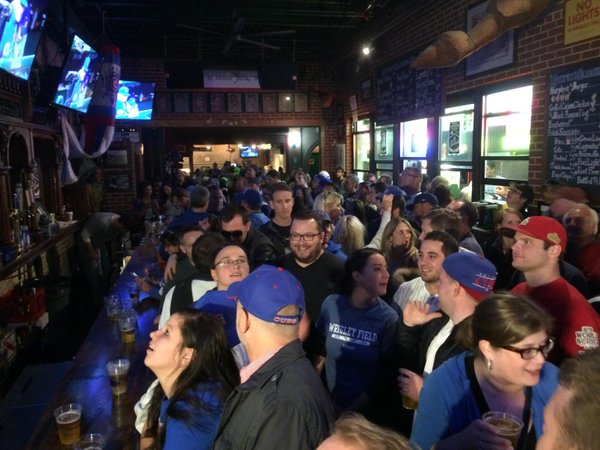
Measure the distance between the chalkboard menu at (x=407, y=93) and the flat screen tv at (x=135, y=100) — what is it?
5.51 metres

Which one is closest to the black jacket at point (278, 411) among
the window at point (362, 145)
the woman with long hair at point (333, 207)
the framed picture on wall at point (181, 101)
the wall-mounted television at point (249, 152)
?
the woman with long hair at point (333, 207)

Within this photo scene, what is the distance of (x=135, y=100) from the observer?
11.7 metres

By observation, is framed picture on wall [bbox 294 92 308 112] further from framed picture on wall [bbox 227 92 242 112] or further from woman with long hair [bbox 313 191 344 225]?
woman with long hair [bbox 313 191 344 225]

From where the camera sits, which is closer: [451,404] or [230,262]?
[451,404]

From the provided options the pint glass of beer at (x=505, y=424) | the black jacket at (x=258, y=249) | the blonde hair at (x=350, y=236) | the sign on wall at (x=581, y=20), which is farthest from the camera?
the sign on wall at (x=581, y=20)

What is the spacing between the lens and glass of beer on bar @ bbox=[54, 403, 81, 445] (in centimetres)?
211

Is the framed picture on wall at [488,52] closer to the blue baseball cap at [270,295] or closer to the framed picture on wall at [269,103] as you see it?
the blue baseball cap at [270,295]

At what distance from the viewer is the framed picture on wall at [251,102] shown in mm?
13195

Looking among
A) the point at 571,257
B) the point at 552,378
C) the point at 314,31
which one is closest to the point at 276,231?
the point at 571,257

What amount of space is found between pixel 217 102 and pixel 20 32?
27.4ft

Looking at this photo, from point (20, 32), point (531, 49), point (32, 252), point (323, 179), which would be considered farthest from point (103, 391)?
point (323, 179)

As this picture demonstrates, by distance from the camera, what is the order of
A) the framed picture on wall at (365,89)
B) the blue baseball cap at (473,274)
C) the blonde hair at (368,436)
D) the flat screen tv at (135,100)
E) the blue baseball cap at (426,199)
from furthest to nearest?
the flat screen tv at (135,100)
the framed picture on wall at (365,89)
the blue baseball cap at (426,199)
the blue baseball cap at (473,274)
the blonde hair at (368,436)

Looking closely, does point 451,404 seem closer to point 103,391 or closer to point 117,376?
point 117,376

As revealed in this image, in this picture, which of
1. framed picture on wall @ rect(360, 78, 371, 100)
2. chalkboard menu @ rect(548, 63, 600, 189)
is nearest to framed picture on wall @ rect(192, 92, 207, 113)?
framed picture on wall @ rect(360, 78, 371, 100)
